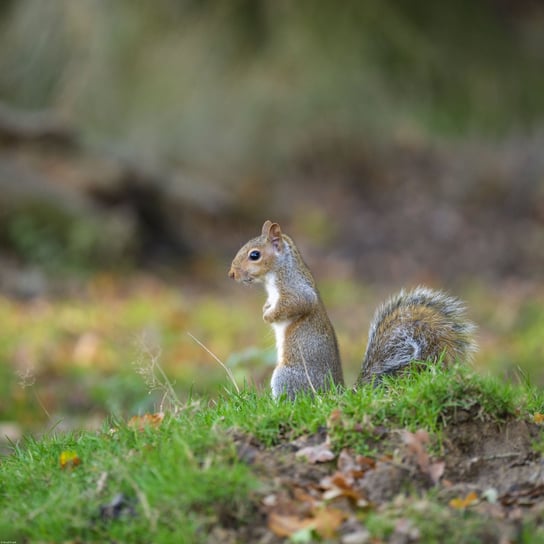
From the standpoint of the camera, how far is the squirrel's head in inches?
174

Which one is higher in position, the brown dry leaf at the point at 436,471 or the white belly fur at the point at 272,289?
the white belly fur at the point at 272,289

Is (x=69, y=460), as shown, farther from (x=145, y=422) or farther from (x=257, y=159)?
(x=257, y=159)

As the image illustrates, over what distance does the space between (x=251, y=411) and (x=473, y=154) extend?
12.1 meters

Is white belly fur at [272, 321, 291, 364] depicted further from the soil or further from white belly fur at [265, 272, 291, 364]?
the soil

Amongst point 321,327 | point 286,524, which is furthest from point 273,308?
point 286,524

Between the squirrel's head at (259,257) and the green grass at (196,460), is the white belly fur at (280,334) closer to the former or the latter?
the squirrel's head at (259,257)

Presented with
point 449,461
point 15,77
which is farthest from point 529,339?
point 15,77

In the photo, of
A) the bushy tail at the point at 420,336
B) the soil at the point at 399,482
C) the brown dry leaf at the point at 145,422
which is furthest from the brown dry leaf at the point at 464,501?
the brown dry leaf at the point at 145,422

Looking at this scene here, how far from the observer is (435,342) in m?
4.04

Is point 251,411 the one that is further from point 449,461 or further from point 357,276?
point 357,276

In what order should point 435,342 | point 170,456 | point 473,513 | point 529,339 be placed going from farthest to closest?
point 529,339, point 435,342, point 170,456, point 473,513

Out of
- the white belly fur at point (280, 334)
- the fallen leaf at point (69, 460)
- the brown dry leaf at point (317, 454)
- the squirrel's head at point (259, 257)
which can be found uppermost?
the squirrel's head at point (259, 257)

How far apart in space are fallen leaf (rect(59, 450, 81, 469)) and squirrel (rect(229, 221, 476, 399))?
3.08 feet

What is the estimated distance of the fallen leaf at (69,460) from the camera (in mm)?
3578
